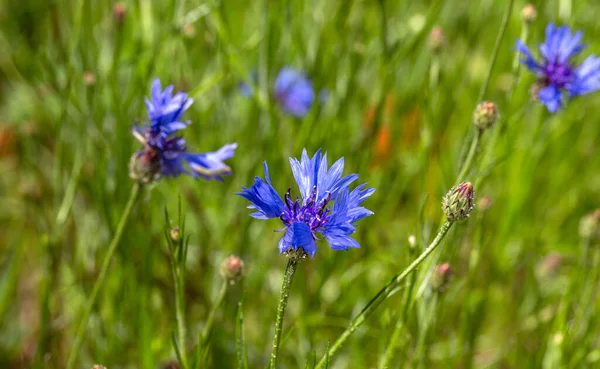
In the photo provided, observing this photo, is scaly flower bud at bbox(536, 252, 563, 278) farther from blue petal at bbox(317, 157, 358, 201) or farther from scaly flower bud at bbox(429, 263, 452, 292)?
blue petal at bbox(317, 157, 358, 201)

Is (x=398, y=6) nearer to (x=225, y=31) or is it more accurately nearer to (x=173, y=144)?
(x=225, y=31)

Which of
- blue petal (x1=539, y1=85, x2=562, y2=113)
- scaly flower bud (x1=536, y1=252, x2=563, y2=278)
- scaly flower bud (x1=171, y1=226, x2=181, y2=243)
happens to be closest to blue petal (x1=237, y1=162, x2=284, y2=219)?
scaly flower bud (x1=171, y1=226, x2=181, y2=243)

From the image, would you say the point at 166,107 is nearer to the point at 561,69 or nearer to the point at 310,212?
the point at 310,212

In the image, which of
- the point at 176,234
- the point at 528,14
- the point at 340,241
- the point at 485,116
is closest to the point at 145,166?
the point at 176,234

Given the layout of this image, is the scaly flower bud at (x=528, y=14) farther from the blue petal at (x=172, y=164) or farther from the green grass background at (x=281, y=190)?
the blue petal at (x=172, y=164)

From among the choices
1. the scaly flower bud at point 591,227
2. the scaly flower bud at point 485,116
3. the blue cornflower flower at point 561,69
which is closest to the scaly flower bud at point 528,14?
the blue cornflower flower at point 561,69
